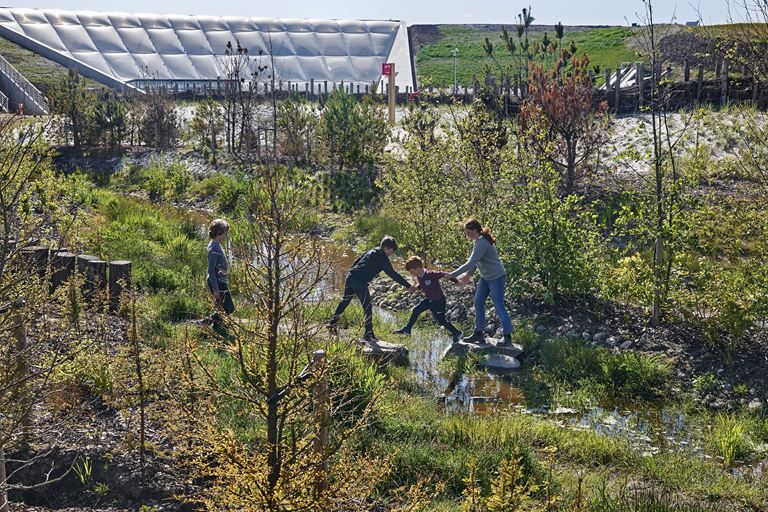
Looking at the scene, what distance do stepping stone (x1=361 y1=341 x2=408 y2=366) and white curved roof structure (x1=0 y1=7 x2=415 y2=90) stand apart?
134 feet

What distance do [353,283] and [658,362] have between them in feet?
11.8

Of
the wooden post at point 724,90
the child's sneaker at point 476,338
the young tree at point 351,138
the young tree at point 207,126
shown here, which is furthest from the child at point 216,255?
the wooden post at point 724,90

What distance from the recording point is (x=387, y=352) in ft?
33.8

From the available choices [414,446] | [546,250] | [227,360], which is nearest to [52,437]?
[227,360]

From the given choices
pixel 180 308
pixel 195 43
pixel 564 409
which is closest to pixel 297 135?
pixel 180 308

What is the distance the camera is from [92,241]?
12.9 m

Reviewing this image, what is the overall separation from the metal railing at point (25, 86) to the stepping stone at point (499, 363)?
33023mm

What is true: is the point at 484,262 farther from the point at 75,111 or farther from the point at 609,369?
the point at 75,111

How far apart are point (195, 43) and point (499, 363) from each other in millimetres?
48443

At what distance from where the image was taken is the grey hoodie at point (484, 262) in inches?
412

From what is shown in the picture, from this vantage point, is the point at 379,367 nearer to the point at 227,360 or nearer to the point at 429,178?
the point at 227,360

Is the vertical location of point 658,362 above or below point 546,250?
below

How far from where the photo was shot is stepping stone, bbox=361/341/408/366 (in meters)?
10.1

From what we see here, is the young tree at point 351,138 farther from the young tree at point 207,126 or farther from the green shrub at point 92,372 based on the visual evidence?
the green shrub at point 92,372
